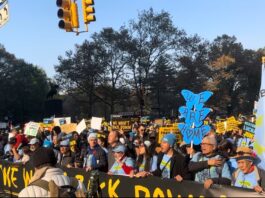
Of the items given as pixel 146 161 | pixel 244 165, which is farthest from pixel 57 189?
pixel 146 161

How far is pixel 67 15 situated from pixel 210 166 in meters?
8.97

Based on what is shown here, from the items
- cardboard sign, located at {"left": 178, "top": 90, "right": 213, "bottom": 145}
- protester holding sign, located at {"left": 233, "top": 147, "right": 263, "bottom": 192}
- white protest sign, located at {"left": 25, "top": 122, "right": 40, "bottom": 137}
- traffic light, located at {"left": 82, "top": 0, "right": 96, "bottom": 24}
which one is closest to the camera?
protester holding sign, located at {"left": 233, "top": 147, "right": 263, "bottom": 192}

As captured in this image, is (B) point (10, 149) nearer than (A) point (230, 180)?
No

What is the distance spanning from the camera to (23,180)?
989cm

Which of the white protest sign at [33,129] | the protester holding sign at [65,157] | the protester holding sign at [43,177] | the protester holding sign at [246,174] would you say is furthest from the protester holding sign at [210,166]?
the white protest sign at [33,129]

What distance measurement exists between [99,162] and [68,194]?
4.39 meters

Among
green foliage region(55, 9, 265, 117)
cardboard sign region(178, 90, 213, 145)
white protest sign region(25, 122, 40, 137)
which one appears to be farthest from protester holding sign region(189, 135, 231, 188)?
green foliage region(55, 9, 265, 117)

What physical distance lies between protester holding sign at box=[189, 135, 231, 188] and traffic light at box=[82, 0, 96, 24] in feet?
28.2

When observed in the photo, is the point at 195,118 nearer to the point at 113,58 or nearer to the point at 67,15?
the point at 67,15

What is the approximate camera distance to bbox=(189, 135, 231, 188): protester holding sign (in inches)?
238

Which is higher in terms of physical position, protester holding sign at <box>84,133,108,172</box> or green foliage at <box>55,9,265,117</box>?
green foliage at <box>55,9,265,117</box>

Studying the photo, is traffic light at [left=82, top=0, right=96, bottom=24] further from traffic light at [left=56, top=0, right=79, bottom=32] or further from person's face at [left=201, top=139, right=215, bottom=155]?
person's face at [left=201, top=139, right=215, bottom=155]

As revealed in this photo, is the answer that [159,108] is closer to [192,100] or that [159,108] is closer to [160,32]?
[160,32]

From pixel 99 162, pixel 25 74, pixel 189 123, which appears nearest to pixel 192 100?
pixel 189 123
